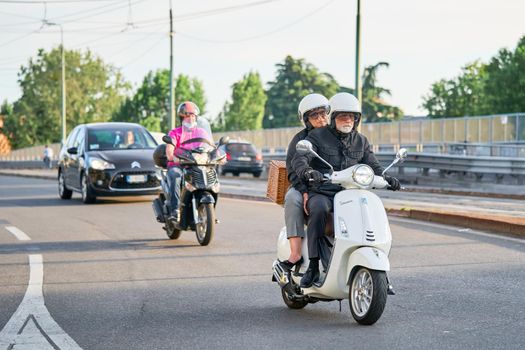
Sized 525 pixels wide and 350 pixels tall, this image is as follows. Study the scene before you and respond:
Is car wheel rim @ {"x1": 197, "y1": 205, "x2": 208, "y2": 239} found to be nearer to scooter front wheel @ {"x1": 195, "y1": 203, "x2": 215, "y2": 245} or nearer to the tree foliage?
scooter front wheel @ {"x1": 195, "y1": 203, "x2": 215, "y2": 245}

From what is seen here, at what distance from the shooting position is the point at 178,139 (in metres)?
11.8

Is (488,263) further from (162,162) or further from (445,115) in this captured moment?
(445,115)

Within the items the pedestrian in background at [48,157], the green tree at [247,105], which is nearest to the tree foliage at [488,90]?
the green tree at [247,105]

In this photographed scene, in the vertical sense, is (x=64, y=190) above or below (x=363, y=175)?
below

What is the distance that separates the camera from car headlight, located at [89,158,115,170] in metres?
19.0

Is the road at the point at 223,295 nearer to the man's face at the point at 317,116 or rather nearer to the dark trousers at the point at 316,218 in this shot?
the dark trousers at the point at 316,218

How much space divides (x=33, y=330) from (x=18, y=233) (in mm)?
7230

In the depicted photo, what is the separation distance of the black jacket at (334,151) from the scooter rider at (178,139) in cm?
508

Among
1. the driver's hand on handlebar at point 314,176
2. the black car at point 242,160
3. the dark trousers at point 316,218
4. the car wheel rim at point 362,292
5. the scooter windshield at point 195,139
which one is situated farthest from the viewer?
the black car at point 242,160

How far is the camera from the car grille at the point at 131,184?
746 inches

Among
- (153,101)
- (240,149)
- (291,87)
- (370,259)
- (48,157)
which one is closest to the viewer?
(370,259)

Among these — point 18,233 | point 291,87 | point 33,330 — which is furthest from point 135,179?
point 291,87

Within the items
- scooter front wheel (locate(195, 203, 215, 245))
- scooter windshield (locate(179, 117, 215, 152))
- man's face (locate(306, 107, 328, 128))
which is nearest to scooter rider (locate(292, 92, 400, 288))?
man's face (locate(306, 107, 328, 128))

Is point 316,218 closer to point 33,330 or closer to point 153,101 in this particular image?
point 33,330
